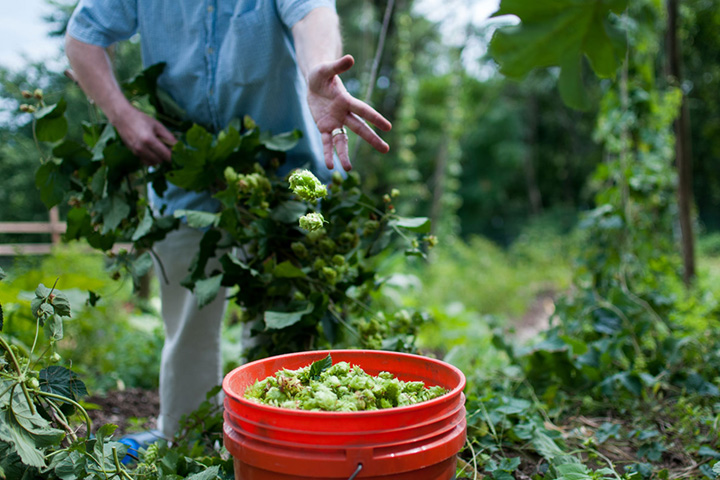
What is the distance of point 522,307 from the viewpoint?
5.93m

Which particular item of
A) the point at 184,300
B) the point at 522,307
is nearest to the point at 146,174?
the point at 184,300

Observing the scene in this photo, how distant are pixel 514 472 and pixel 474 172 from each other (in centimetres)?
1806

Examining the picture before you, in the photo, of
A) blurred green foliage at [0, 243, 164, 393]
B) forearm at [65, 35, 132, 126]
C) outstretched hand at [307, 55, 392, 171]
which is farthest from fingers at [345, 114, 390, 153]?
blurred green foliage at [0, 243, 164, 393]

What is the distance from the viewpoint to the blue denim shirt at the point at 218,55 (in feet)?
5.15

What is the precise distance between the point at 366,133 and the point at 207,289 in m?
0.60

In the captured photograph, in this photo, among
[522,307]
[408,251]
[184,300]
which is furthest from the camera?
[522,307]

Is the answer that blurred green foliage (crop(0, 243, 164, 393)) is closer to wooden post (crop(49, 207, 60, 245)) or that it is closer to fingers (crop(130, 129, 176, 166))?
wooden post (crop(49, 207, 60, 245))

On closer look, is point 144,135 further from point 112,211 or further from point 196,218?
point 196,218

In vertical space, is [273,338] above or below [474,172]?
above

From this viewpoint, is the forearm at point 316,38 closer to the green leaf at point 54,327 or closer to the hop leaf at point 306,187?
the hop leaf at point 306,187

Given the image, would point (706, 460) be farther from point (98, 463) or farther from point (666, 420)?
point (98, 463)

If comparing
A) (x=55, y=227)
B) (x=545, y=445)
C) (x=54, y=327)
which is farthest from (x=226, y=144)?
(x=55, y=227)

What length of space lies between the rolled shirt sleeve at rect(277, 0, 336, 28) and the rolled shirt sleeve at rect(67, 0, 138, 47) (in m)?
0.53

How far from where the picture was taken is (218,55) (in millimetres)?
1638
